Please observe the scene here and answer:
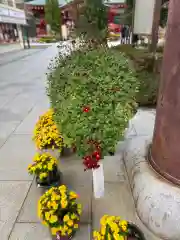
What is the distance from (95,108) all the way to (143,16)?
4998mm

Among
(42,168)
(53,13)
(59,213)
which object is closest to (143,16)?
(42,168)

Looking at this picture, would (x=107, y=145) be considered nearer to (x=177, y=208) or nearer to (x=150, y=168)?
(x=150, y=168)

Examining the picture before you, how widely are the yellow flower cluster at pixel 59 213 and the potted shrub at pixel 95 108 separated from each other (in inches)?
16.7

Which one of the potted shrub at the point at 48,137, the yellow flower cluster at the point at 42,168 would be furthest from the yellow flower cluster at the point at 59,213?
the potted shrub at the point at 48,137

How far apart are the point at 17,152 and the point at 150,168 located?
8.00ft

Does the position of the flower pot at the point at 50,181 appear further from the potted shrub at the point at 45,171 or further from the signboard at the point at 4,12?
the signboard at the point at 4,12

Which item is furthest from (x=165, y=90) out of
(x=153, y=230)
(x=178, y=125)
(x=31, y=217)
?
Result: (x=31, y=217)

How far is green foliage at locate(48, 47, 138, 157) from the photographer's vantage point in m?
2.19

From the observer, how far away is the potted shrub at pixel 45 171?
8.92 ft

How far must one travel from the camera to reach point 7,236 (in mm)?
2301

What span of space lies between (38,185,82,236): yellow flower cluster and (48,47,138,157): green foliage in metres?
0.52

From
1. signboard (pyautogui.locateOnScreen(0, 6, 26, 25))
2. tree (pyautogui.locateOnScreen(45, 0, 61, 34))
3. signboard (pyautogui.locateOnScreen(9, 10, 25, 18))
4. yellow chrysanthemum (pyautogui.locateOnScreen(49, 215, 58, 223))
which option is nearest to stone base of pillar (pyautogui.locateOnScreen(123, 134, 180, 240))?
yellow chrysanthemum (pyautogui.locateOnScreen(49, 215, 58, 223))

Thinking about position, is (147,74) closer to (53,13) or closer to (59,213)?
(59,213)

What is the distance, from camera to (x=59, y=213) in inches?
82.0
